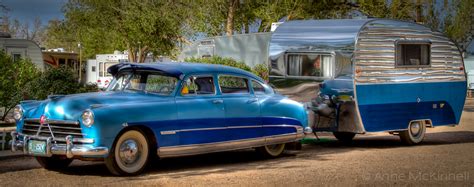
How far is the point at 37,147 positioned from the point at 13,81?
10.3 meters

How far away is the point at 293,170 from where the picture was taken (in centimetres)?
1100

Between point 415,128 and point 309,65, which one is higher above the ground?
point 309,65

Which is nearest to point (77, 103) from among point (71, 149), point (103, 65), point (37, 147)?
point (71, 149)

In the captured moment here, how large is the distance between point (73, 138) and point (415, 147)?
7517 millimetres

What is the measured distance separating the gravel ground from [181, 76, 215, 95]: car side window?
1086mm

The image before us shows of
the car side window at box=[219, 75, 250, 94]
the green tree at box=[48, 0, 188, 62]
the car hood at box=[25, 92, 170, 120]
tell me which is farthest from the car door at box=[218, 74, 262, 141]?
the green tree at box=[48, 0, 188, 62]

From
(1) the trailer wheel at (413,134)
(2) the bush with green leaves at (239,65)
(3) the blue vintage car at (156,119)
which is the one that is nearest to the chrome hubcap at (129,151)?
(3) the blue vintage car at (156,119)

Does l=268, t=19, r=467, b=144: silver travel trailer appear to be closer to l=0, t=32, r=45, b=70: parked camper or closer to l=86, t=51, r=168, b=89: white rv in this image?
l=0, t=32, r=45, b=70: parked camper

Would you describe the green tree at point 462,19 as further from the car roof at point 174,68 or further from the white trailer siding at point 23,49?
the car roof at point 174,68

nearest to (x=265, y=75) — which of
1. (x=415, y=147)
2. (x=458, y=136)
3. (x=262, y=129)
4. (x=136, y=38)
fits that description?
(x=458, y=136)

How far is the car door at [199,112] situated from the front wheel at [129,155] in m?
0.57

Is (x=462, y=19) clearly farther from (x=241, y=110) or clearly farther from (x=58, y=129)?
(x=58, y=129)

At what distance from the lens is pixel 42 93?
17547 mm

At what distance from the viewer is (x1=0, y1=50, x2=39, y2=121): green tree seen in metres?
18.5
